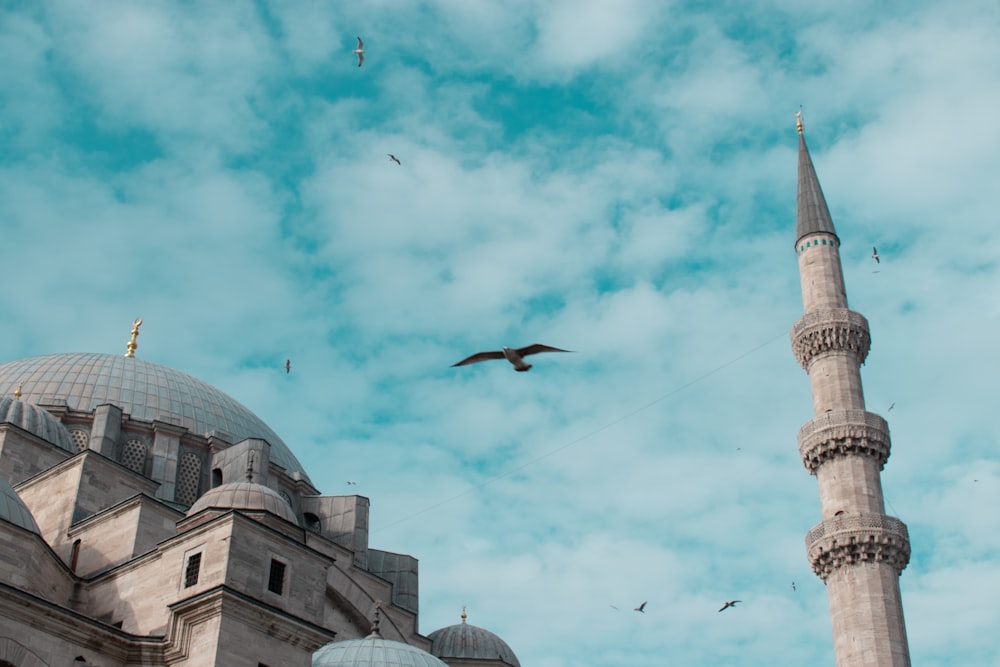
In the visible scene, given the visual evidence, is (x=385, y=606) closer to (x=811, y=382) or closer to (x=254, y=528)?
(x=254, y=528)

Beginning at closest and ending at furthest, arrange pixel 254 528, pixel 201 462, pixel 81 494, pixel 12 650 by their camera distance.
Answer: pixel 12 650 → pixel 254 528 → pixel 81 494 → pixel 201 462

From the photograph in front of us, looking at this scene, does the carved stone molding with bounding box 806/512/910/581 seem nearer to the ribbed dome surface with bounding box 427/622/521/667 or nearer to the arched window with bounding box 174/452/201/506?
the ribbed dome surface with bounding box 427/622/521/667

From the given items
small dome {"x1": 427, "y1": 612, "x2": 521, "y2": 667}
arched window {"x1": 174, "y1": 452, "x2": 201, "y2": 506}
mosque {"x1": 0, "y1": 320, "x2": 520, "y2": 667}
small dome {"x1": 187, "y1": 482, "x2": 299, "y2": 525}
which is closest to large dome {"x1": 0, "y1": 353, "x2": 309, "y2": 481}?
mosque {"x1": 0, "y1": 320, "x2": 520, "y2": 667}

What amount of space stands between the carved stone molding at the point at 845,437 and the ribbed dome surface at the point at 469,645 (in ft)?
22.0

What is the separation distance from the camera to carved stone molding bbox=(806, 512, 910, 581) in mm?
21578

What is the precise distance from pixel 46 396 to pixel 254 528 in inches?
390

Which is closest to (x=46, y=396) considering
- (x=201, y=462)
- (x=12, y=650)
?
(x=201, y=462)

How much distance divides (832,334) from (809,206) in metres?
3.76

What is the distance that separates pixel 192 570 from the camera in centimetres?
1482

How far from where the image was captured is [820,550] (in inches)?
866

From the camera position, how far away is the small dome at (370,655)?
619 inches

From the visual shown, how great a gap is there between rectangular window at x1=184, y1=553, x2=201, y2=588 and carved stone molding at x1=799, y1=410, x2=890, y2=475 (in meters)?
12.6

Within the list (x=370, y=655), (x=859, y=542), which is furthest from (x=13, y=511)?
(x=859, y=542)

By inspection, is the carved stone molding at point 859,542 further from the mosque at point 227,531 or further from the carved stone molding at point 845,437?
Answer: the carved stone molding at point 845,437
